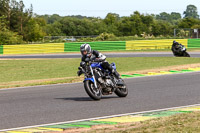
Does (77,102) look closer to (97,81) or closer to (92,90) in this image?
(92,90)

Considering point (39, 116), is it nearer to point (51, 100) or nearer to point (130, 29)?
point (51, 100)

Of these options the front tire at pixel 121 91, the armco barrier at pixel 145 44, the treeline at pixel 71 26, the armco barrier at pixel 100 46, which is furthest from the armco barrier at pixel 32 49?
the front tire at pixel 121 91

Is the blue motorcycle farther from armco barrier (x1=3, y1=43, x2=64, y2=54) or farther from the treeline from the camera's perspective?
the treeline

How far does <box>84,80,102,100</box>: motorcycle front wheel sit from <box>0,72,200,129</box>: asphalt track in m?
0.18

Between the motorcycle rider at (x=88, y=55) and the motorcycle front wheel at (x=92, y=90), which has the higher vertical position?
the motorcycle rider at (x=88, y=55)

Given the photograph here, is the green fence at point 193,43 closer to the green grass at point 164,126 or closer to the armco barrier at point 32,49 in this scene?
the armco barrier at point 32,49

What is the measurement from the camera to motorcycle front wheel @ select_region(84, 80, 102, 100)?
11.3 metres

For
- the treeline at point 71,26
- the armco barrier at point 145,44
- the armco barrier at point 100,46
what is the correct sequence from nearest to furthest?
the armco barrier at point 100,46, the armco barrier at point 145,44, the treeline at point 71,26

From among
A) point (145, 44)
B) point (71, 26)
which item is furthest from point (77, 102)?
point (71, 26)

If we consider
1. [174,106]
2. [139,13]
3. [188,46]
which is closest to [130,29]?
[139,13]

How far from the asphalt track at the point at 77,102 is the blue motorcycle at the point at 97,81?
26 cm

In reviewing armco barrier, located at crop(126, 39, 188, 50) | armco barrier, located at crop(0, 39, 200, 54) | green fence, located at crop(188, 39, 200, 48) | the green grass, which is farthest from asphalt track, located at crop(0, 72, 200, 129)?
green fence, located at crop(188, 39, 200, 48)

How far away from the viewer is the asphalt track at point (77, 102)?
938 cm

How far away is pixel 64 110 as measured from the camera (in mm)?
10180
